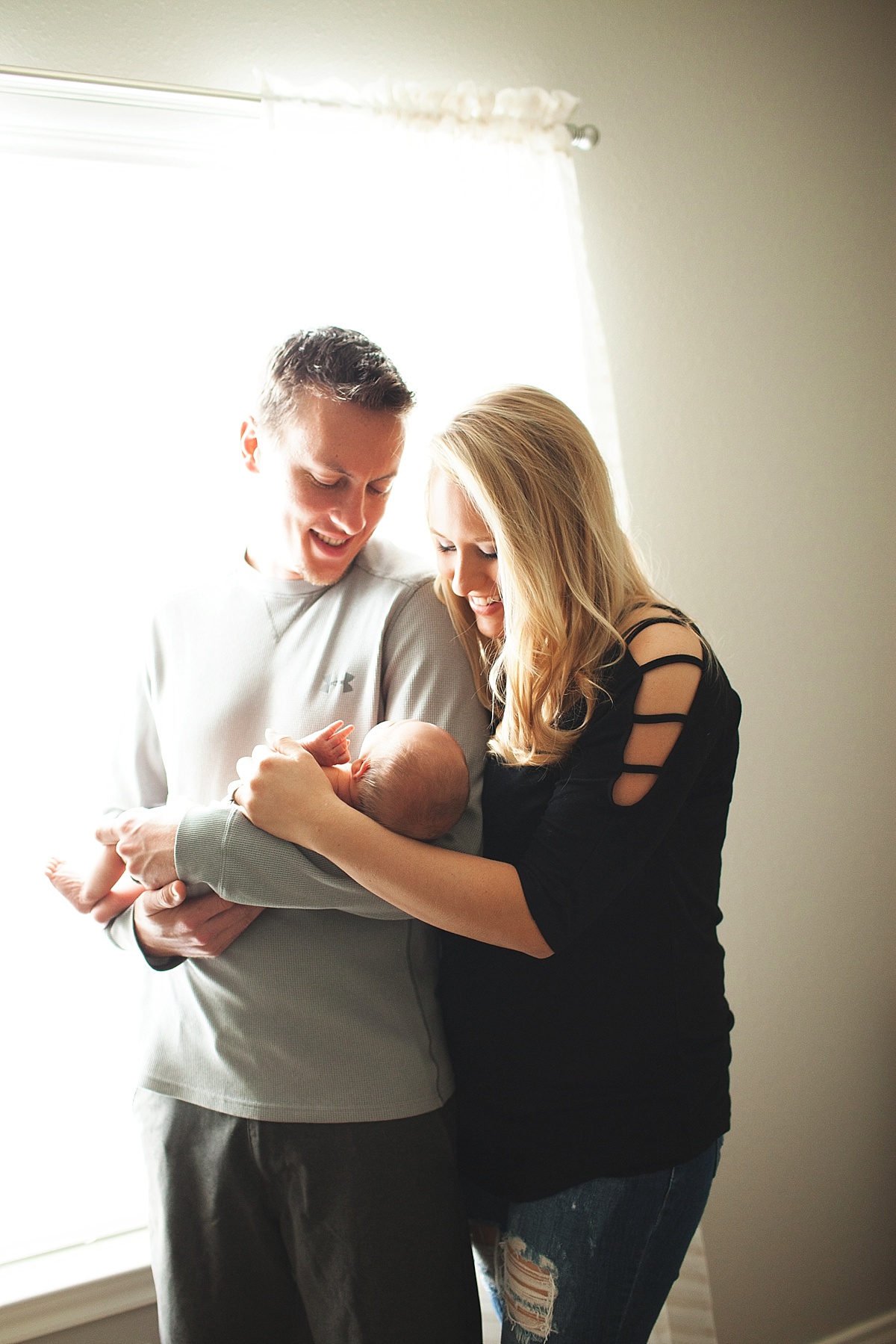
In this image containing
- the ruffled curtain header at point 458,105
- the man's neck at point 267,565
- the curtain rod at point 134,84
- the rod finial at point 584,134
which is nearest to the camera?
the man's neck at point 267,565

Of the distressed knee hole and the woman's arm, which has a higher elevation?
the woman's arm

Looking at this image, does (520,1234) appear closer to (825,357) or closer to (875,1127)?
(875,1127)

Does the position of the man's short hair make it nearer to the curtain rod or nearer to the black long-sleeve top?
the black long-sleeve top

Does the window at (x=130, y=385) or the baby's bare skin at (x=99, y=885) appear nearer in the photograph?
the baby's bare skin at (x=99, y=885)

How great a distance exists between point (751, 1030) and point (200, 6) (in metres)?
2.51

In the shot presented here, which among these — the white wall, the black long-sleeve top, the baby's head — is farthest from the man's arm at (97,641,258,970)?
the white wall

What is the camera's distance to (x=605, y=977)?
4.07 ft

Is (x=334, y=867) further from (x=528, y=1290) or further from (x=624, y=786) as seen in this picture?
(x=528, y=1290)

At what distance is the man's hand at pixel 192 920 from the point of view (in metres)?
1.24

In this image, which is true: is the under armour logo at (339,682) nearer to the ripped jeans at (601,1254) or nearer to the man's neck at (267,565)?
the man's neck at (267,565)

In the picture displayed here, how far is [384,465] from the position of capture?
1.38m

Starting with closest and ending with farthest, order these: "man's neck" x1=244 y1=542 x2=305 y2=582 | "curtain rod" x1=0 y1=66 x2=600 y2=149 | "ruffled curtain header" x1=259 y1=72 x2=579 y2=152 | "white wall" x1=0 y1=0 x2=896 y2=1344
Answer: "man's neck" x1=244 y1=542 x2=305 y2=582
"curtain rod" x1=0 y1=66 x2=600 y2=149
"ruffled curtain header" x1=259 y1=72 x2=579 y2=152
"white wall" x1=0 y1=0 x2=896 y2=1344

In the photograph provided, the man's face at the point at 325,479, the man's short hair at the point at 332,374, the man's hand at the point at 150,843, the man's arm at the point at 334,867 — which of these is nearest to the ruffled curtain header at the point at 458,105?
the man's short hair at the point at 332,374

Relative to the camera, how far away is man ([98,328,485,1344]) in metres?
1.21
